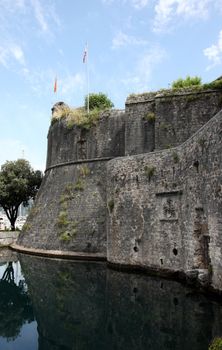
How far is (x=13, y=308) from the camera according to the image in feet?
39.6

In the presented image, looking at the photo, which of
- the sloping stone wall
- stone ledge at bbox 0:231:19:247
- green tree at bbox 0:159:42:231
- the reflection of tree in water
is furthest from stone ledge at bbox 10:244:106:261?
green tree at bbox 0:159:42:231

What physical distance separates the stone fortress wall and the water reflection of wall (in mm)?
1236

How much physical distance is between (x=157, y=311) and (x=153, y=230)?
5.28 m

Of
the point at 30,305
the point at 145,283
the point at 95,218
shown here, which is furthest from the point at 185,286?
the point at 95,218

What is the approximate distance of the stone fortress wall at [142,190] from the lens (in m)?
12.1

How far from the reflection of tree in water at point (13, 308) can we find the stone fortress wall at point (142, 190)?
4462 millimetres

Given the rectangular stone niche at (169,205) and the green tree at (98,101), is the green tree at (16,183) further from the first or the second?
the rectangular stone niche at (169,205)

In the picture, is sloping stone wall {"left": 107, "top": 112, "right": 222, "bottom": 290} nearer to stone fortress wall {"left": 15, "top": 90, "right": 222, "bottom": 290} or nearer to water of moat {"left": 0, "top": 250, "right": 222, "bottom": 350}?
stone fortress wall {"left": 15, "top": 90, "right": 222, "bottom": 290}

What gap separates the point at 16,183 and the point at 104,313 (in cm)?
2384

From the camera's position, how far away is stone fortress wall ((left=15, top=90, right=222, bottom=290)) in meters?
12.1

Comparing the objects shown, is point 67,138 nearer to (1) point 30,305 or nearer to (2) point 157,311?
(1) point 30,305

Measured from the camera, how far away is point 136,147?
21203mm

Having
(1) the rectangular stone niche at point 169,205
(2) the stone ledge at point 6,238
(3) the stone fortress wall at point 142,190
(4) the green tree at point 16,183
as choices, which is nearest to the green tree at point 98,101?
(3) the stone fortress wall at point 142,190

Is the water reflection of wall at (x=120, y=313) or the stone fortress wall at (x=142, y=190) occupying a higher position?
the stone fortress wall at (x=142, y=190)
